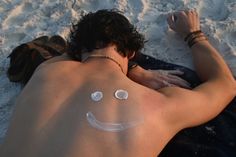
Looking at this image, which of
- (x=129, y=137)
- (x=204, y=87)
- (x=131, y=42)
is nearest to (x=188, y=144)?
(x=204, y=87)

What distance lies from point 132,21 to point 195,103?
1113 millimetres

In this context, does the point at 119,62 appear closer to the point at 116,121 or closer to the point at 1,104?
the point at 116,121

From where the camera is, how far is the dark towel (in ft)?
7.00

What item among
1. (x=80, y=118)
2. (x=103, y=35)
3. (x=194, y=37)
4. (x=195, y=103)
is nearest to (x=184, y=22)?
(x=194, y=37)

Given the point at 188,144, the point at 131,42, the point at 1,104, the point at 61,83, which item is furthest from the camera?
the point at 1,104

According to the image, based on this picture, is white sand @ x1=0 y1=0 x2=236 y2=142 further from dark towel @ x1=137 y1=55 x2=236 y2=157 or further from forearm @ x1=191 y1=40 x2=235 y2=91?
dark towel @ x1=137 y1=55 x2=236 y2=157

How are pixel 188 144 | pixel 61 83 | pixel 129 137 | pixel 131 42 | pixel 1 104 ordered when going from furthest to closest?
pixel 1 104
pixel 131 42
pixel 188 144
pixel 61 83
pixel 129 137

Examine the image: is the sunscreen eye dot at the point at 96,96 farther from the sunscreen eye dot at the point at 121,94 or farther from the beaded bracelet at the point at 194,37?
the beaded bracelet at the point at 194,37

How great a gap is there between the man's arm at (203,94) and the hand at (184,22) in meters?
0.01

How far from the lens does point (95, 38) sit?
2.27 metres

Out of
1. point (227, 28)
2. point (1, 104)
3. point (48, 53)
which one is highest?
point (227, 28)

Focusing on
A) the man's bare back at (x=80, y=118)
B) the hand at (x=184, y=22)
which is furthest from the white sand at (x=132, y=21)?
the man's bare back at (x=80, y=118)

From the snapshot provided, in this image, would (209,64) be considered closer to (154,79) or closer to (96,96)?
(154,79)

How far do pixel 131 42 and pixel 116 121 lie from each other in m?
0.63
